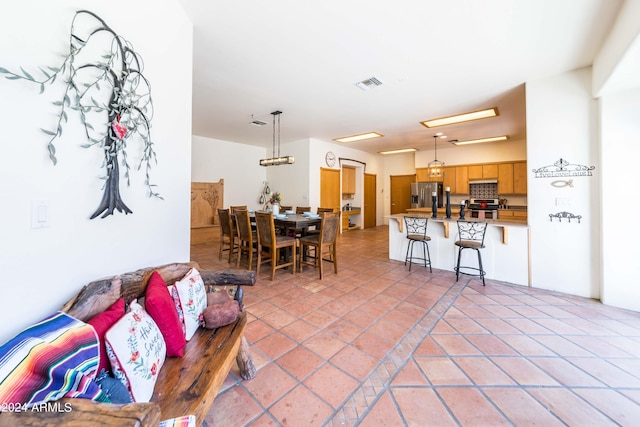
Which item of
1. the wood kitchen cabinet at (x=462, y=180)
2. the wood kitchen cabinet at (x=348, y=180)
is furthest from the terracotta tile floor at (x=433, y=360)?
the wood kitchen cabinet at (x=348, y=180)

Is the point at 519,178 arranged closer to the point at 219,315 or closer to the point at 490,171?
the point at 490,171

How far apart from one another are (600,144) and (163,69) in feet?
Answer: 14.1

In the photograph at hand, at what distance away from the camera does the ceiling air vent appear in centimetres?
317

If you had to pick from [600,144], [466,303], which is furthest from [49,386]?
[600,144]

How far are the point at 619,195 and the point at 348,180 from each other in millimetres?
5918

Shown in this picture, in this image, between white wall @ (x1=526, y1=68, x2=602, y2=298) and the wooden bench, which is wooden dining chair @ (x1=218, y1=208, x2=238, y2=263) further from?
white wall @ (x1=526, y1=68, x2=602, y2=298)

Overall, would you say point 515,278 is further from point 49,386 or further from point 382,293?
point 49,386

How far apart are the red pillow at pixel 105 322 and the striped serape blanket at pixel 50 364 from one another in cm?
7

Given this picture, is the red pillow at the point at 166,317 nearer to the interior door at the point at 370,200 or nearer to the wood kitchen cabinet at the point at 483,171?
the interior door at the point at 370,200

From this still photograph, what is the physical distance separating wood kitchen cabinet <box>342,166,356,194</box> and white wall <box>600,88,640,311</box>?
5684 millimetres

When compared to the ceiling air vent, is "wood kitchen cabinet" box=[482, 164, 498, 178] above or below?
below

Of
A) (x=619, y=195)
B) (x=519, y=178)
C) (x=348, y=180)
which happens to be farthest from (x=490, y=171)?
(x=619, y=195)

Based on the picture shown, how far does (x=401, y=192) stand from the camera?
28.0 feet

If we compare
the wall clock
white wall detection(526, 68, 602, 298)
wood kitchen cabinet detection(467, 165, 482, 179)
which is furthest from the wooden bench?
wood kitchen cabinet detection(467, 165, 482, 179)
